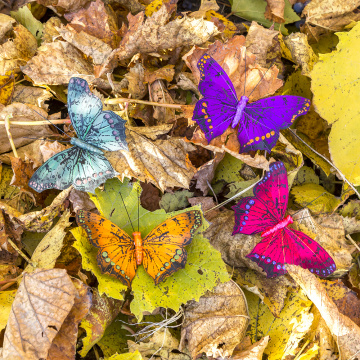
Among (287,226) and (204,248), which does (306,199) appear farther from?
(204,248)

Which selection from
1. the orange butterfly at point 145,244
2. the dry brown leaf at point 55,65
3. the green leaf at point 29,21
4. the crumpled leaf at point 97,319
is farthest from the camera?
the green leaf at point 29,21

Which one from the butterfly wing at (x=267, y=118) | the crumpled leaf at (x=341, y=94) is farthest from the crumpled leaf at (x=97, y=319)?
the crumpled leaf at (x=341, y=94)

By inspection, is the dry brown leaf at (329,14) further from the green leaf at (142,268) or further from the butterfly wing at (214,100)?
the green leaf at (142,268)

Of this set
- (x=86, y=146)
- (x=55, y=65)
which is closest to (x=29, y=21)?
(x=55, y=65)

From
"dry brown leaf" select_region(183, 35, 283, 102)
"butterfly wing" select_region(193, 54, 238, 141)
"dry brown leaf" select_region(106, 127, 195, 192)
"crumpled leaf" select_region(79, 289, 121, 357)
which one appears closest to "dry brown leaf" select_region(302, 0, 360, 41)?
"dry brown leaf" select_region(183, 35, 283, 102)

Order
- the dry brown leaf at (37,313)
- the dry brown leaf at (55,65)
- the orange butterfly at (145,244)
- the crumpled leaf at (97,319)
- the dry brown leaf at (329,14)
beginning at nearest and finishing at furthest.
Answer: the dry brown leaf at (37,313) → the orange butterfly at (145,244) → the crumpled leaf at (97,319) → the dry brown leaf at (55,65) → the dry brown leaf at (329,14)

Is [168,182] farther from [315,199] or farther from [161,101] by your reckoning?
[315,199]
